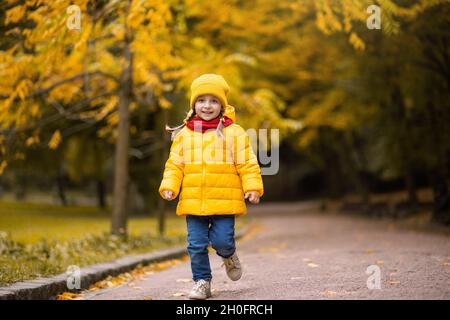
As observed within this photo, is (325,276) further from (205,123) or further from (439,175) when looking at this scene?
(439,175)

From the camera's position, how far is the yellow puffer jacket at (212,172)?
16.3ft

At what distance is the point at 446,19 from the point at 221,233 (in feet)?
Result: 26.2

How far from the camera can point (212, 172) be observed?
500 centimetres

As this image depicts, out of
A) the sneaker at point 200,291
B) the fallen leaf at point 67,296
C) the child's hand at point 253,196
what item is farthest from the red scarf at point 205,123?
the fallen leaf at point 67,296

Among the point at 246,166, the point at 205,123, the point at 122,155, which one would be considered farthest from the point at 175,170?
the point at 122,155

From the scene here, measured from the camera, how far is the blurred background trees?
805 centimetres

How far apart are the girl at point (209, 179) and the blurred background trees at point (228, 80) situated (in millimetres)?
2121

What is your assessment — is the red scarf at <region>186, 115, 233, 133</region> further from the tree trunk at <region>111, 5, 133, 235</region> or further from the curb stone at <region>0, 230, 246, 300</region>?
the tree trunk at <region>111, 5, 133, 235</region>

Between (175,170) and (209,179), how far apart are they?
0.32 metres

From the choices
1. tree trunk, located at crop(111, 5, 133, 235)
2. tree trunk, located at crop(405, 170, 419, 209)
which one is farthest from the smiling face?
tree trunk, located at crop(405, 170, 419, 209)

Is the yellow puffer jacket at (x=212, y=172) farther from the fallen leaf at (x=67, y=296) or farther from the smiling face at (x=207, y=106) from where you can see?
the fallen leaf at (x=67, y=296)

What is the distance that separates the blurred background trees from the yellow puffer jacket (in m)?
2.30

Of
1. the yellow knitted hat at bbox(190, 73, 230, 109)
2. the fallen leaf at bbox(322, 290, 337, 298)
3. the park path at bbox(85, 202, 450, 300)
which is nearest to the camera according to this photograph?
the fallen leaf at bbox(322, 290, 337, 298)
